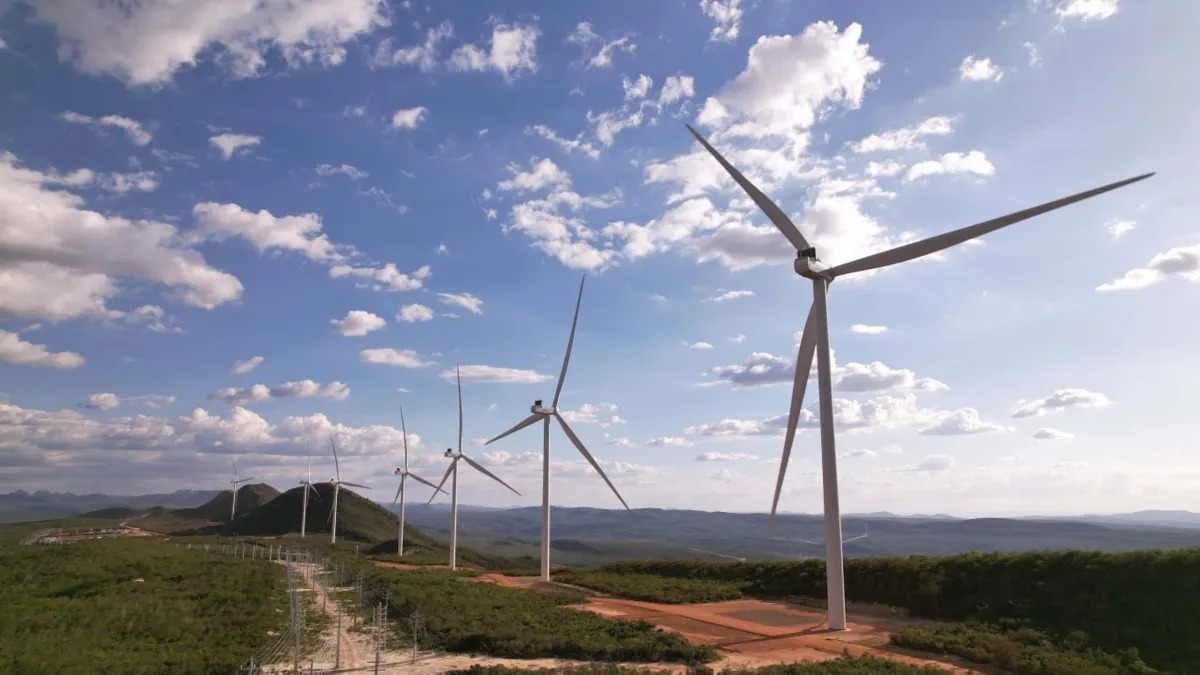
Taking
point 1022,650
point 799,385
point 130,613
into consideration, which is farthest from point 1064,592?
point 130,613

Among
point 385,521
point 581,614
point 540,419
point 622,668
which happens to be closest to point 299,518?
point 385,521

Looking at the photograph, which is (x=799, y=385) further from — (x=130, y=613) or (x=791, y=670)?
(x=130, y=613)

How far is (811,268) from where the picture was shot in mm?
32844

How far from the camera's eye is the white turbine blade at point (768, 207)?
113 feet

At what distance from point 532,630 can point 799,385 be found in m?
18.0

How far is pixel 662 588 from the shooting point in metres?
49.0

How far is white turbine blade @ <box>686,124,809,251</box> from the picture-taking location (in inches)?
1358

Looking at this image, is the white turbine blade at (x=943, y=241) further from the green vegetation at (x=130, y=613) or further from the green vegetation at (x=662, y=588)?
the green vegetation at (x=130, y=613)

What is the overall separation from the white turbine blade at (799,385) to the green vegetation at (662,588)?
1443cm

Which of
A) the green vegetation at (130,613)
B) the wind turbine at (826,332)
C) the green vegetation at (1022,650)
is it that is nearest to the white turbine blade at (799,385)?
the wind turbine at (826,332)

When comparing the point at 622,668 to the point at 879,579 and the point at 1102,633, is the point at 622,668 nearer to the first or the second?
the point at 1102,633

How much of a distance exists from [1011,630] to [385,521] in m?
190

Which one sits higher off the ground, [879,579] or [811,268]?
[811,268]

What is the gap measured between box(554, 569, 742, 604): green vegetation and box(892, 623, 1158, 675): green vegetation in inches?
656
